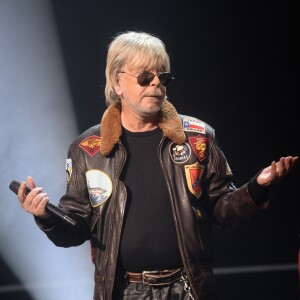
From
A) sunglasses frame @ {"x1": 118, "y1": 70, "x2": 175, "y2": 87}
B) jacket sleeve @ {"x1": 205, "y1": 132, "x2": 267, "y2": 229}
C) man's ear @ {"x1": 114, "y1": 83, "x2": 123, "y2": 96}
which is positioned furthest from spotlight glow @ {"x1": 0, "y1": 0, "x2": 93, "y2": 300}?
jacket sleeve @ {"x1": 205, "y1": 132, "x2": 267, "y2": 229}

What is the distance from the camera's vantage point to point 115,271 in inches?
116

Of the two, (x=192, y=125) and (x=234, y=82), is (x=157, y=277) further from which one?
(x=234, y=82)

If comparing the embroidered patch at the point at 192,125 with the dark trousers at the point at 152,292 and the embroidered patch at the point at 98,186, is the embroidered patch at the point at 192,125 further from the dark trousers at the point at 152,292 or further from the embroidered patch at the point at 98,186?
the dark trousers at the point at 152,292

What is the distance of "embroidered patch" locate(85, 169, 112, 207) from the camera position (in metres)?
3.10

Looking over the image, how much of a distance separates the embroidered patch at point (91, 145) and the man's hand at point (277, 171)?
0.75 meters

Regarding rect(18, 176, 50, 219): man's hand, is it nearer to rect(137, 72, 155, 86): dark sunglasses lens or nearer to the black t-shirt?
the black t-shirt

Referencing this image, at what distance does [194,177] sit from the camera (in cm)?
308

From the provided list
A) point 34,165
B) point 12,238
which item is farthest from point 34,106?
point 12,238

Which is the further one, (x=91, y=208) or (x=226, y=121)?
(x=226, y=121)

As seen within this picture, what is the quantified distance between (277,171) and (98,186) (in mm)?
785

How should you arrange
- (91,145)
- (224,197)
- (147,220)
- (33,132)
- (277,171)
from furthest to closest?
(33,132) < (91,145) < (224,197) < (147,220) < (277,171)

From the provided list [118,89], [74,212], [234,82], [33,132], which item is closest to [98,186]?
[74,212]

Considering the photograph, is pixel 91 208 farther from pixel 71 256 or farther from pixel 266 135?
pixel 266 135

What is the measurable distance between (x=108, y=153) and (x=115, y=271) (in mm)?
526
